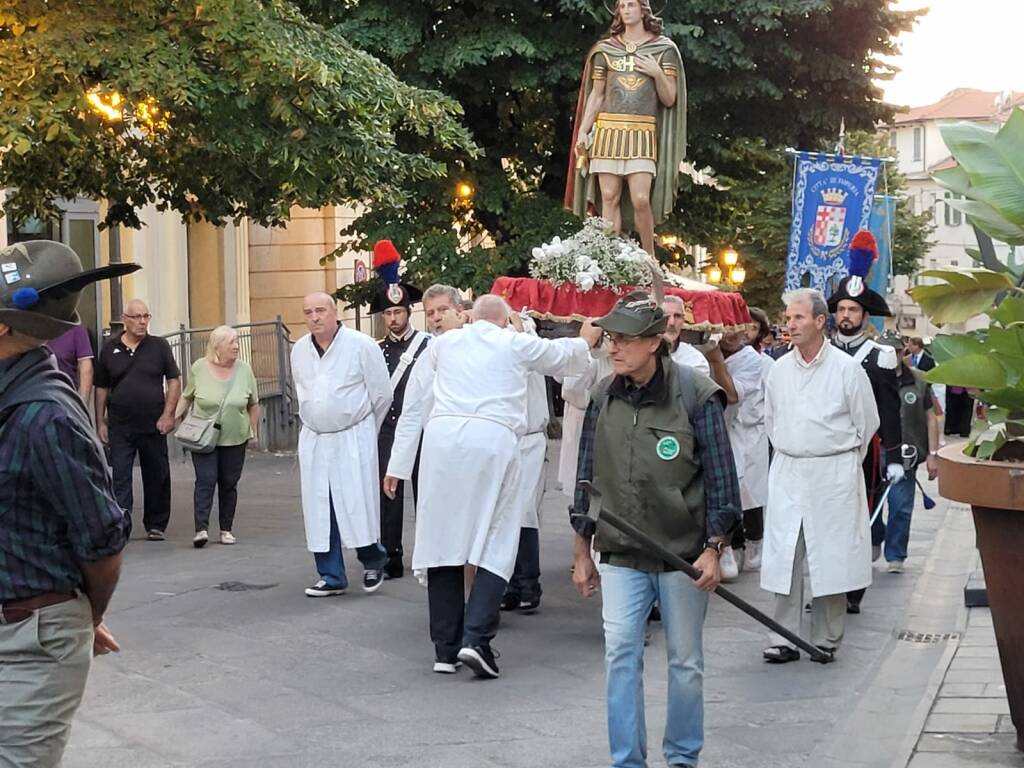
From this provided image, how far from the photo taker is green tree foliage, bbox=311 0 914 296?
21297 millimetres

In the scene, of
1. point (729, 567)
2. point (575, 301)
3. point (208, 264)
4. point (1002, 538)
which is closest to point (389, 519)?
point (729, 567)

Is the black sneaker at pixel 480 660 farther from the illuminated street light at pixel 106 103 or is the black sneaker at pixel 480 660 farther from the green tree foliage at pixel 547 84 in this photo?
the green tree foliage at pixel 547 84

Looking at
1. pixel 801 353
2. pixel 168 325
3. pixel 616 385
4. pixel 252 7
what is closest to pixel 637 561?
pixel 616 385

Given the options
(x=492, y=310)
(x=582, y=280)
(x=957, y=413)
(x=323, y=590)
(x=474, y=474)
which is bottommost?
(x=957, y=413)

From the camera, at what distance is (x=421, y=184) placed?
22422 mm

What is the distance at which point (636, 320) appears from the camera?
19.9 ft

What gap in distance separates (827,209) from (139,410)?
12055mm

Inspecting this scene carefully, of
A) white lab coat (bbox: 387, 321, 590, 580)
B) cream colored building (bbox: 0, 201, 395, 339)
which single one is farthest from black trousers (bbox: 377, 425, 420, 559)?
cream colored building (bbox: 0, 201, 395, 339)

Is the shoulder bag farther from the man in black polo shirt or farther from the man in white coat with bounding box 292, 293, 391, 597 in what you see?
the man in white coat with bounding box 292, 293, 391, 597

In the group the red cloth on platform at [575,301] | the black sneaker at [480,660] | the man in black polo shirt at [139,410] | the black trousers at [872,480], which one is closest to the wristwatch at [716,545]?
the black sneaker at [480,660]

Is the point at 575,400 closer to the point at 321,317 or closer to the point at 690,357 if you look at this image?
the point at 690,357

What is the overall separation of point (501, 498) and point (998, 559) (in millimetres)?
2902

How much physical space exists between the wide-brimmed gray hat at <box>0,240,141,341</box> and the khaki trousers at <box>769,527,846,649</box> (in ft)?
17.3

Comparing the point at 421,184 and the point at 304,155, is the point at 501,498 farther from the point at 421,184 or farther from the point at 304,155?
the point at 421,184
